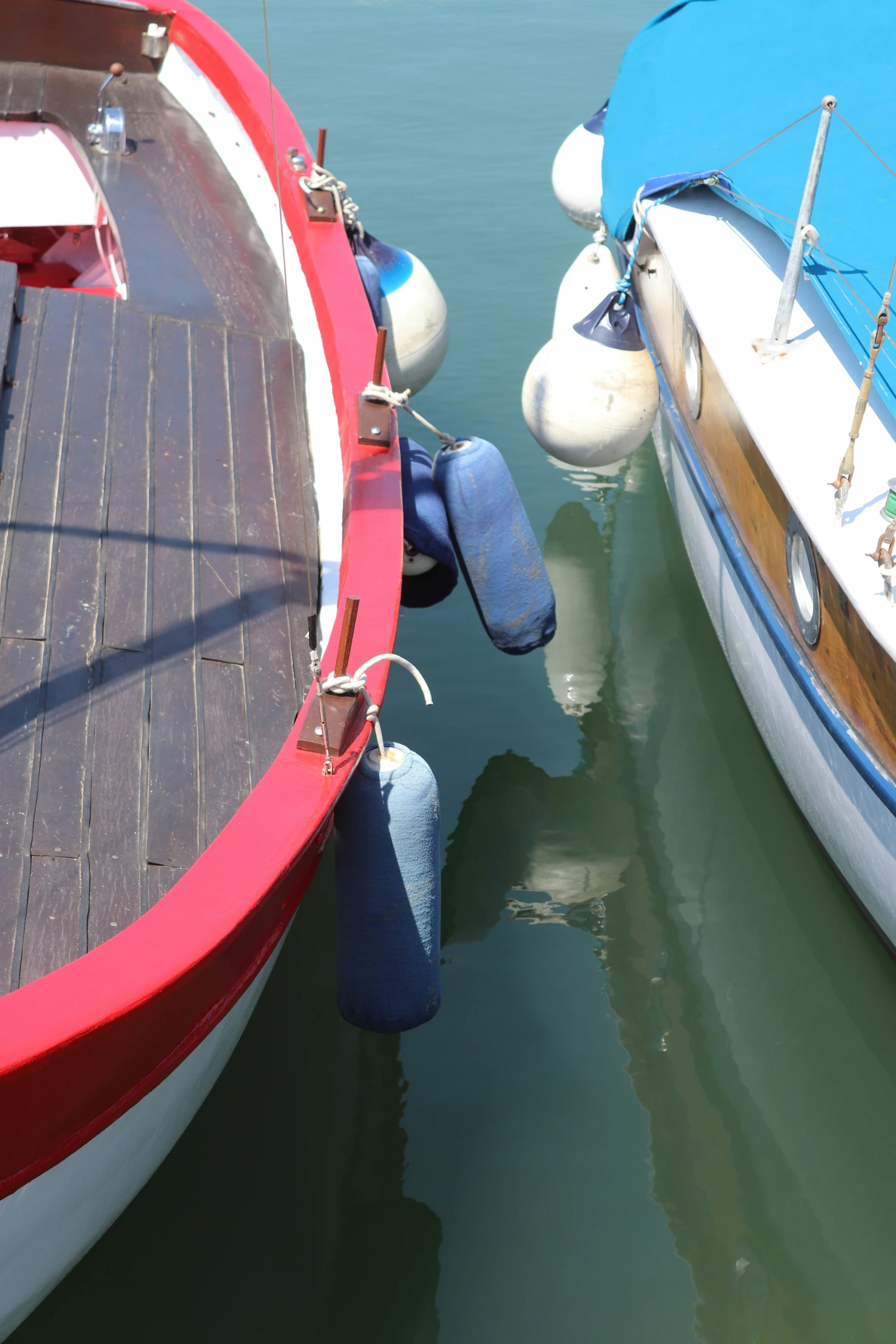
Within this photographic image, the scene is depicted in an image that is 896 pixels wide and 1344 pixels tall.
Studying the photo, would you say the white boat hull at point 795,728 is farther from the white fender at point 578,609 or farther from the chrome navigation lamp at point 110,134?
the chrome navigation lamp at point 110,134

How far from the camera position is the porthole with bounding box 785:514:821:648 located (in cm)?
386

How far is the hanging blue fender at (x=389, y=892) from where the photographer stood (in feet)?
9.65

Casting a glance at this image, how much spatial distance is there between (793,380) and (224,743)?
2.46 meters

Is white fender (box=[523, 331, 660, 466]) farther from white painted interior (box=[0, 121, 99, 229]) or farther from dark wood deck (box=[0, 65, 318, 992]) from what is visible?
white painted interior (box=[0, 121, 99, 229])

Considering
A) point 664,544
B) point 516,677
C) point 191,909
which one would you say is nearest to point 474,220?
point 664,544

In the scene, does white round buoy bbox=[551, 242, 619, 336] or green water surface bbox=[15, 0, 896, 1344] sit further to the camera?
white round buoy bbox=[551, 242, 619, 336]

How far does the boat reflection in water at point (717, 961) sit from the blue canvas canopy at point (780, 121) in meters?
1.76

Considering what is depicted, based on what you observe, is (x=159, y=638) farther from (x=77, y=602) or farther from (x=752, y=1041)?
(x=752, y=1041)

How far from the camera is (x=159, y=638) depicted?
312 centimetres

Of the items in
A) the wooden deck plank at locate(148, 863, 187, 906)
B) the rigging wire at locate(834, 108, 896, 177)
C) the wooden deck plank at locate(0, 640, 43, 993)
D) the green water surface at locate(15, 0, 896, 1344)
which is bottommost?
the green water surface at locate(15, 0, 896, 1344)

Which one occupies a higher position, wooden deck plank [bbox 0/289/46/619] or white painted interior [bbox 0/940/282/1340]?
wooden deck plank [bbox 0/289/46/619]

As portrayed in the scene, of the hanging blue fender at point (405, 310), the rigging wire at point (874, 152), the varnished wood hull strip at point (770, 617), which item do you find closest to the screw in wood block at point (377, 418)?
the varnished wood hull strip at point (770, 617)

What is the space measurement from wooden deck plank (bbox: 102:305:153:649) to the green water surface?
138cm

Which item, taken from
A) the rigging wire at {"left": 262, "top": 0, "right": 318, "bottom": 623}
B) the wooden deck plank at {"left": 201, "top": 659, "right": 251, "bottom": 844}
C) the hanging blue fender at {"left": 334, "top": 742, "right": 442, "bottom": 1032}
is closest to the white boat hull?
the hanging blue fender at {"left": 334, "top": 742, "right": 442, "bottom": 1032}
